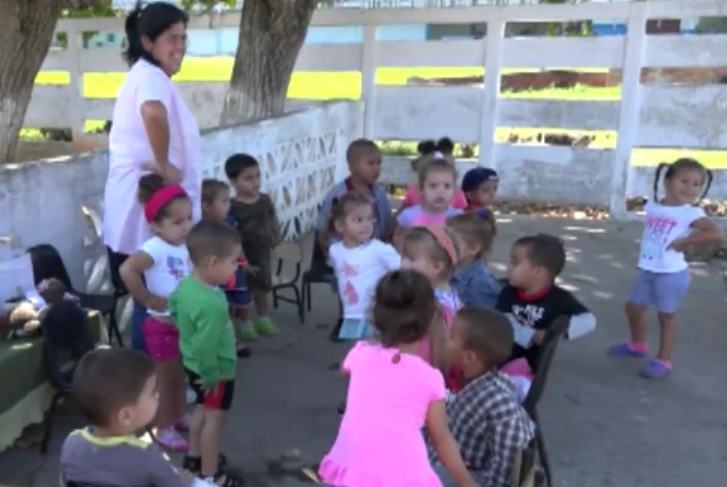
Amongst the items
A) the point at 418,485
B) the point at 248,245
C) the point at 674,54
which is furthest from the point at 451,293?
the point at 674,54

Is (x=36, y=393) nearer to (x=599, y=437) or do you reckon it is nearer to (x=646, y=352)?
(x=599, y=437)

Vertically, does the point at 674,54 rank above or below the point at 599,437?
above

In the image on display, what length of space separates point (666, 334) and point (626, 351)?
0.41 meters

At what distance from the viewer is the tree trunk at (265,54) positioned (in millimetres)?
8180

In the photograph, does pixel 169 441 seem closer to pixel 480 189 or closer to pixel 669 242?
pixel 480 189

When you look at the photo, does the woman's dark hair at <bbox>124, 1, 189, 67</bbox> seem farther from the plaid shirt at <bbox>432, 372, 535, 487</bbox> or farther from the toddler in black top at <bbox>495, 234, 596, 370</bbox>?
the plaid shirt at <bbox>432, 372, 535, 487</bbox>

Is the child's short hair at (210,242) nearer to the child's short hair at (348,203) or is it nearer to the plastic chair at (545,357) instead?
the child's short hair at (348,203)

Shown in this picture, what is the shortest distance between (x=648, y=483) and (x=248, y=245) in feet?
8.42

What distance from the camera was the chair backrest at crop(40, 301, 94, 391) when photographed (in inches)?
145

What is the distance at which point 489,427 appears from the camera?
2.62 meters

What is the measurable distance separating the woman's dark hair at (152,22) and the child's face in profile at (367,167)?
1.56m

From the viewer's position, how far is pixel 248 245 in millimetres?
5055

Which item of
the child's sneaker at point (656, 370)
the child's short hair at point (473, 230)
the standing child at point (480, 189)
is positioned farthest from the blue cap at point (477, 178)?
the child's sneaker at point (656, 370)

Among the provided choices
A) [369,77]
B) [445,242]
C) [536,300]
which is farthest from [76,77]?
[536,300]
